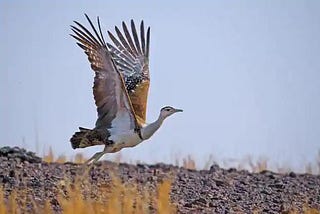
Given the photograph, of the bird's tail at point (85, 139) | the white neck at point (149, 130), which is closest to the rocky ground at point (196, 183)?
the bird's tail at point (85, 139)

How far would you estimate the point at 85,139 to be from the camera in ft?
41.4

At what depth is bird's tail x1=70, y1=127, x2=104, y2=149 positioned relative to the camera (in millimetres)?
12586

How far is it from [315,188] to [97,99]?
3170mm

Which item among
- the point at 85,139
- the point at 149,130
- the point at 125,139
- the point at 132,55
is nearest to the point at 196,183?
the point at 149,130

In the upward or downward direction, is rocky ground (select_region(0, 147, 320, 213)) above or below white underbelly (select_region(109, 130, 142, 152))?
below

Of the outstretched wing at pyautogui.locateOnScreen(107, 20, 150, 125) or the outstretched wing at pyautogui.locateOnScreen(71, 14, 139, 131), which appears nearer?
the outstretched wing at pyautogui.locateOnScreen(71, 14, 139, 131)

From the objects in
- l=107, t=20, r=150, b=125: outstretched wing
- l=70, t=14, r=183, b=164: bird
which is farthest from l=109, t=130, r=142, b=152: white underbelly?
l=107, t=20, r=150, b=125: outstretched wing

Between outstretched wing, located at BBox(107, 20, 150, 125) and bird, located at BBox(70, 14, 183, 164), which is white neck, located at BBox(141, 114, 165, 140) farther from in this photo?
outstretched wing, located at BBox(107, 20, 150, 125)

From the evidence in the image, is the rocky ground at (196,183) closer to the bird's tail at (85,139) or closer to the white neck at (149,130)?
the bird's tail at (85,139)

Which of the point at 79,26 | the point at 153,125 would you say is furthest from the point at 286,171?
the point at 79,26

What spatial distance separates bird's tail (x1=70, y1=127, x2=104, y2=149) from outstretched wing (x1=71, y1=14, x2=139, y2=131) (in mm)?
213

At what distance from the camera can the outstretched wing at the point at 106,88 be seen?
1205cm

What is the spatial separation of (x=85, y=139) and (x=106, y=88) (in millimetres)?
765

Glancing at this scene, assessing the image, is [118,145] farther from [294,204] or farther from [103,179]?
[294,204]
